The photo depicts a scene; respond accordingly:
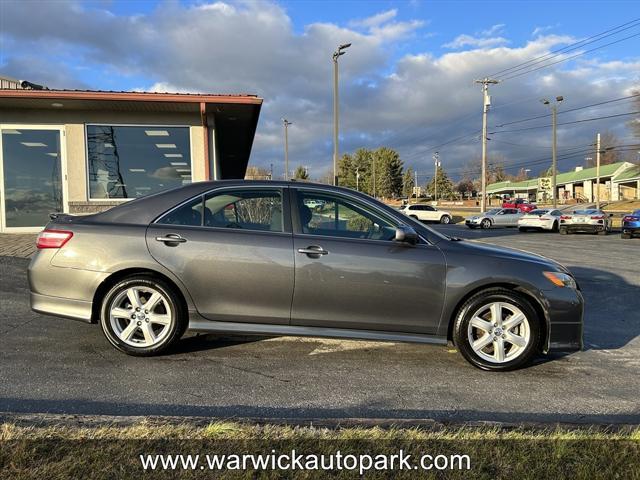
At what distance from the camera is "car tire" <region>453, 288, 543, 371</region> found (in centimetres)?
417

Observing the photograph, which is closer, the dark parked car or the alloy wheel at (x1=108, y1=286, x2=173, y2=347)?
the dark parked car

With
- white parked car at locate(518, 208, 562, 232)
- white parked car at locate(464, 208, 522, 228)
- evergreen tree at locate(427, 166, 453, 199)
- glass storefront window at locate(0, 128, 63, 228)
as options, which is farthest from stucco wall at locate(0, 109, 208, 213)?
evergreen tree at locate(427, 166, 453, 199)

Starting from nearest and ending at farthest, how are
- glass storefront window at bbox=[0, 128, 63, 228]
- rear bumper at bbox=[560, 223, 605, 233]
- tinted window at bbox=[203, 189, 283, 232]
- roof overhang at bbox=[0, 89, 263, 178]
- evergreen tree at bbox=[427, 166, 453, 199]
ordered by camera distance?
tinted window at bbox=[203, 189, 283, 232], roof overhang at bbox=[0, 89, 263, 178], glass storefront window at bbox=[0, 128, 63, 228], rear bumper at bbox=[560, 223, 605, 233], evergreen tree at bbox=[427, 166, 453, 199]

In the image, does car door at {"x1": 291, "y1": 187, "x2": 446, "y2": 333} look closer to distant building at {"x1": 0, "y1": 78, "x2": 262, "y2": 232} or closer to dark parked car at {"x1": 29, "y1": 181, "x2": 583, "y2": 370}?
dark parked car at {"x1": 29, "y1": 181, "x2": 583, "y2": 370}

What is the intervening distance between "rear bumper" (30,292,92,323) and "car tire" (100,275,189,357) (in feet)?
0.45

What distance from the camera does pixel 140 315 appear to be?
4.32 meters

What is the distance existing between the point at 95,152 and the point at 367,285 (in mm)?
10009

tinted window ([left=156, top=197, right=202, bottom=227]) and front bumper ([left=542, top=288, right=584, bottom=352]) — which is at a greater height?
tinted window ([left=156, top=197, right=202, bottom=227])

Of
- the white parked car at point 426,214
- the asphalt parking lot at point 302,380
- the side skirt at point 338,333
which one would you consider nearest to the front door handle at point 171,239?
the side skirt at point 338,333

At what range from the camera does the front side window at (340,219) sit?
433 centimetres

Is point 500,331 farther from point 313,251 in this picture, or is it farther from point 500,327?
point 313,251

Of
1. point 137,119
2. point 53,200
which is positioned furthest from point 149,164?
point 53,200

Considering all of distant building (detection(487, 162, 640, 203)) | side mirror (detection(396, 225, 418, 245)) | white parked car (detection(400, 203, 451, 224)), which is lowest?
side mirror (detection(396, 225, 418, 245))

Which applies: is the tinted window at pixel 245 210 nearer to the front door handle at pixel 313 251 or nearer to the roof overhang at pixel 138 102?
the front door handle at pixel 313 251
